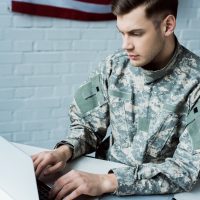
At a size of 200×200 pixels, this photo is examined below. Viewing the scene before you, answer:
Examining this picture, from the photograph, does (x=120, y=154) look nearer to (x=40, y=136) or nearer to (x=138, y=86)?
(x=138, y=86)

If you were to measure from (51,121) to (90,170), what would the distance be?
1.41m

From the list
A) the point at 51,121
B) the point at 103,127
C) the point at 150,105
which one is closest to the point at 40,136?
the point at 51,121

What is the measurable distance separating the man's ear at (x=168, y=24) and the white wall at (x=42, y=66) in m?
1.24

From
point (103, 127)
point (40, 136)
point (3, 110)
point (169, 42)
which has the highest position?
point (169, 42)

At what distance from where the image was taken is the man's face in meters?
1.08

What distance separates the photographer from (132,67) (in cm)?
124

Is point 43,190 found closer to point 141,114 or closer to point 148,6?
point 141,114

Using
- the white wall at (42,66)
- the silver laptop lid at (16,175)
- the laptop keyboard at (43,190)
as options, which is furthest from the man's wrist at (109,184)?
the white wall at (42,66)

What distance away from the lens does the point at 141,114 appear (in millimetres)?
1197

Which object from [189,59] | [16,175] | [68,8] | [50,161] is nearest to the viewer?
[16,175]

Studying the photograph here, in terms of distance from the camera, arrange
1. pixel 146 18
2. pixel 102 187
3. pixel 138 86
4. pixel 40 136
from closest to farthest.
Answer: pixel 102 187 → pixel 146 18 → pixel 138 86 → pixel 40 136

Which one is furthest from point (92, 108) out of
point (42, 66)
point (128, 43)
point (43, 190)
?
point (42, 66)

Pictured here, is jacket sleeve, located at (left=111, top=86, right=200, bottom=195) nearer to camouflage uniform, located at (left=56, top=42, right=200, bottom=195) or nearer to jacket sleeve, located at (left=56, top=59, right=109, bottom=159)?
camouflage uniform, located at (left=56, top=42, right=200, bottom=195)

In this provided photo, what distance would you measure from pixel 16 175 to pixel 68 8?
64.8 inches
